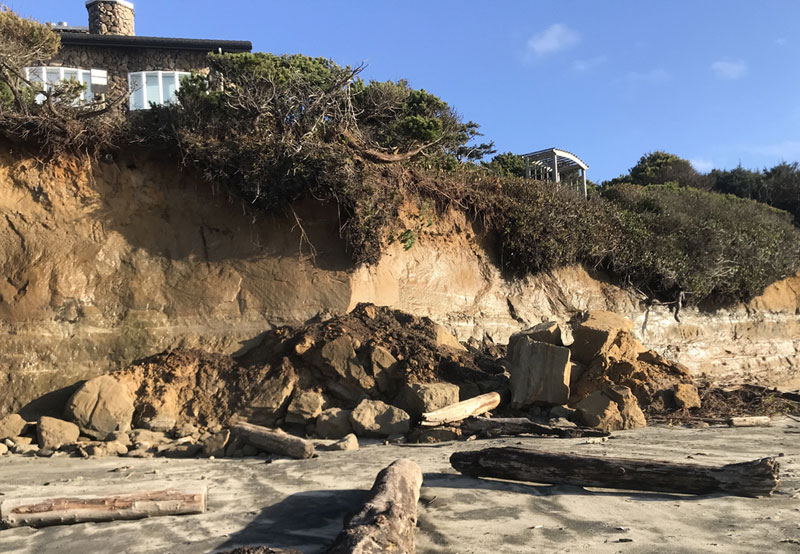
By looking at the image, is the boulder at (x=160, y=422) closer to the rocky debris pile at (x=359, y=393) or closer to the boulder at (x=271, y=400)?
the rocky debris pile at (x=359, y=393)

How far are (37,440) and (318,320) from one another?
4.18 m

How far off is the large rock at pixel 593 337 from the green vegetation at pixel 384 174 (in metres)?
3.29

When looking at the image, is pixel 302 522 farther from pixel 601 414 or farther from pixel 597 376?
pixel 597 376

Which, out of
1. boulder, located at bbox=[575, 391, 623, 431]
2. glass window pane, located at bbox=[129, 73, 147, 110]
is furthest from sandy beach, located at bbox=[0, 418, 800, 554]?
glass window pane, located at bbox=[129, 73, 147, 110]

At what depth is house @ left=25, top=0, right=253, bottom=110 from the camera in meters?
18.2

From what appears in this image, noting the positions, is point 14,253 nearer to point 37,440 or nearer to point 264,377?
point 37,440

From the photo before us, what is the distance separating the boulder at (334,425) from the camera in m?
7.95

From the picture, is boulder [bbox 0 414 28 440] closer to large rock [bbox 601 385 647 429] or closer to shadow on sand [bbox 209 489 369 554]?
shadow on sand [bbox 209 489 369 554]

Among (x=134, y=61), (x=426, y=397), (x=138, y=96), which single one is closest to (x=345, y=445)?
(x=426, y=397)

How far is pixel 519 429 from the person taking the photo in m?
7.40

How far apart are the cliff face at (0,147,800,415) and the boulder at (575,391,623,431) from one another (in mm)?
3918

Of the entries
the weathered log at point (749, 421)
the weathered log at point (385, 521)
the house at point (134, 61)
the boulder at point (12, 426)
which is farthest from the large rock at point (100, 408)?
the house at point (134, 61)

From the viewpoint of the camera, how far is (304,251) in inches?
426

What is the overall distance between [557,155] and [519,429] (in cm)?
1150
